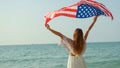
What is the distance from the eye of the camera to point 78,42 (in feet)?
20.3

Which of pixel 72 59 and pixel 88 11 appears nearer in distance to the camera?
pixel 72 59

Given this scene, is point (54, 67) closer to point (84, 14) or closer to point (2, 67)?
point (2, 67)

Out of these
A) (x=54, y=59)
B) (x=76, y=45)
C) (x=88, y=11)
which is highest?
(x=88, y=11)

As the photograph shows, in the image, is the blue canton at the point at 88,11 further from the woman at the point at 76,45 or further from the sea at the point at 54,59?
the sea at the point at 54,59

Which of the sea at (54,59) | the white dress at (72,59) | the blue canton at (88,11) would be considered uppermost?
the blue canton at (88,11)

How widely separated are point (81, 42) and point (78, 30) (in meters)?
0.19

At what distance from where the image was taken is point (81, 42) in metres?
6.16

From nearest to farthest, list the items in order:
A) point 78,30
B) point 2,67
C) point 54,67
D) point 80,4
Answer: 1. point 78,30
2. point 80,4
3. point 54,67
4. point 2,67

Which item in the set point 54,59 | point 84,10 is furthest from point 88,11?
point 54,59

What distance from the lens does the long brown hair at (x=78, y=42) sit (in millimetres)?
6141

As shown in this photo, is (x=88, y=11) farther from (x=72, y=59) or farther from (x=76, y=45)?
(x=72, y=59)

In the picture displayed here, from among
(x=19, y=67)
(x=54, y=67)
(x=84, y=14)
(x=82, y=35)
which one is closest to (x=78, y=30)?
(x=82, y=35)

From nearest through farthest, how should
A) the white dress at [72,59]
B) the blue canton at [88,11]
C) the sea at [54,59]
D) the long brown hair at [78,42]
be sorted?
1. the long brown hair at [78,42]
2. the white dress at [72,59]
3. the blue canton at [88,11]
4. the sea at [54,59]

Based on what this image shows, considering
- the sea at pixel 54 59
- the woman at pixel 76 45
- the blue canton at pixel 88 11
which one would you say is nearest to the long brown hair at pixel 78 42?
the woman at pixel 76 45
